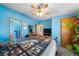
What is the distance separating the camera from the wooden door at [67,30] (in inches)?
60.4

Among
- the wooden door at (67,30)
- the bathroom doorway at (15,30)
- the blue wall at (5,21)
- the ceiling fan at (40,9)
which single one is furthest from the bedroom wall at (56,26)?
the blue wall at (5,21)

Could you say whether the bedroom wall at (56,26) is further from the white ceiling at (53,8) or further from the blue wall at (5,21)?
the blue wall at (5,21)

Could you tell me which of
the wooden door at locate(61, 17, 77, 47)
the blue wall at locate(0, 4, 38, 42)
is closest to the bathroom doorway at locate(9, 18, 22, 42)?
the blue wall at locate(0, 4, 38, 42)

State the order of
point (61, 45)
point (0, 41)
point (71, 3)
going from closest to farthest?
point (0, 41) < point (71, 3) < point (61, 45)

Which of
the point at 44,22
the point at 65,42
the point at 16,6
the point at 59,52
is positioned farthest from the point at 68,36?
the point at 16,6

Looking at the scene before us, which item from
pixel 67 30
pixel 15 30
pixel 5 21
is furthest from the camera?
pixel 67 30

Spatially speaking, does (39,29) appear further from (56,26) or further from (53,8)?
(53,8)

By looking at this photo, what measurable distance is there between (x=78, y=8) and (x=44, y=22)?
57cm

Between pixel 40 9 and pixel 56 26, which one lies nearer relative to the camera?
pixel 40 9

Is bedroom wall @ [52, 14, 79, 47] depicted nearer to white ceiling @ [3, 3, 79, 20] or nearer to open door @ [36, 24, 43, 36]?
white ceiling @ [3, 3, 79, 20]

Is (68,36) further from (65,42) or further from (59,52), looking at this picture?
(59,52)

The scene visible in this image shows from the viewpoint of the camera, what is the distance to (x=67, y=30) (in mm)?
1617

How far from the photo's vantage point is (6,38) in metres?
1.40

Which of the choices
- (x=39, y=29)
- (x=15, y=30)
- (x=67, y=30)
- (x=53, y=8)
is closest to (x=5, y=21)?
(x=15, y=30)
